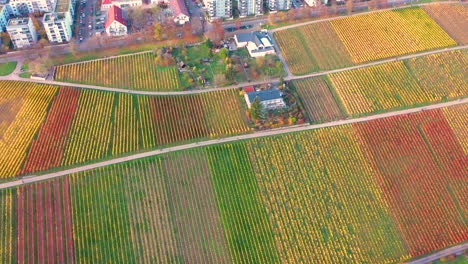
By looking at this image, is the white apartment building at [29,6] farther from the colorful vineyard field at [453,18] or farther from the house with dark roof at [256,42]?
the colorful vineyard field at [453,18]

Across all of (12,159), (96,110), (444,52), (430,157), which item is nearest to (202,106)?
(96,110)

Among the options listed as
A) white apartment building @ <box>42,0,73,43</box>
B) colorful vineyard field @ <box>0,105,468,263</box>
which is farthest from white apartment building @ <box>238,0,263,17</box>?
white apartment building @ <box>42,0,73,43</box>

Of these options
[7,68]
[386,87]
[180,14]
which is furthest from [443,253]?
[7,68]

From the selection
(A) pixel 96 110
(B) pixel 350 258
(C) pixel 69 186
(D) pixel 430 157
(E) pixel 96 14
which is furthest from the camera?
(E) pixel 96 14

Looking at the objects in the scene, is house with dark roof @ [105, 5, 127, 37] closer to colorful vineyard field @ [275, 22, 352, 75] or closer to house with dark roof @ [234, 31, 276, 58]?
house with dark roof @ [234, 31, 276, 58]

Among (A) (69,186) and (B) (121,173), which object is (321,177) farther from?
(A) (69,186)
